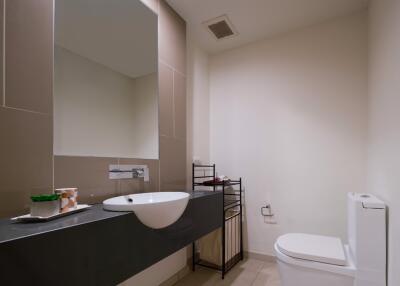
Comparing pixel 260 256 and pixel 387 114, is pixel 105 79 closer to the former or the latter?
pixel 387 114

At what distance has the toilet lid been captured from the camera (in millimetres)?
1409

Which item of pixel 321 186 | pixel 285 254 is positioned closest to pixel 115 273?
pixel 285 254

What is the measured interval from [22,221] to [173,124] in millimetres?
1291

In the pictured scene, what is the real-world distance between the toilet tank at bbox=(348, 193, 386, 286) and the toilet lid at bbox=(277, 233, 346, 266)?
0.10m

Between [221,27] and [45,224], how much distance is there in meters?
2.12

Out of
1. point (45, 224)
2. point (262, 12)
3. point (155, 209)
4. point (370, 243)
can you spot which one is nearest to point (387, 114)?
point (370, 243)

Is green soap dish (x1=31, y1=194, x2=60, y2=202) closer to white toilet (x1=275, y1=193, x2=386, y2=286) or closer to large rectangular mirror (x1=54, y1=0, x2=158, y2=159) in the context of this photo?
large rectangular mirror (x1=54, y1=0, x2=158, y2=159)

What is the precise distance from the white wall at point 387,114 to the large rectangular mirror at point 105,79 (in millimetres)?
1492

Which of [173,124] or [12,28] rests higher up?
[12,28]

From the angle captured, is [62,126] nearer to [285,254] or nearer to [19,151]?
[19,151]

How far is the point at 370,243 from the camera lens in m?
1.35

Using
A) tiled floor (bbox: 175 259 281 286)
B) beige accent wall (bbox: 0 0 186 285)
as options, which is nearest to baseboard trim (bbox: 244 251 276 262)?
tiled floor (bbox: 175 259 281 286)

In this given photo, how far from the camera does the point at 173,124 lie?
200cm

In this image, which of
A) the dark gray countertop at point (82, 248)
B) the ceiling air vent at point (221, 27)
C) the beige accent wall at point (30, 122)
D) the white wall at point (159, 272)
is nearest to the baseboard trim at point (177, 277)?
the white wall at point (159, 272)
